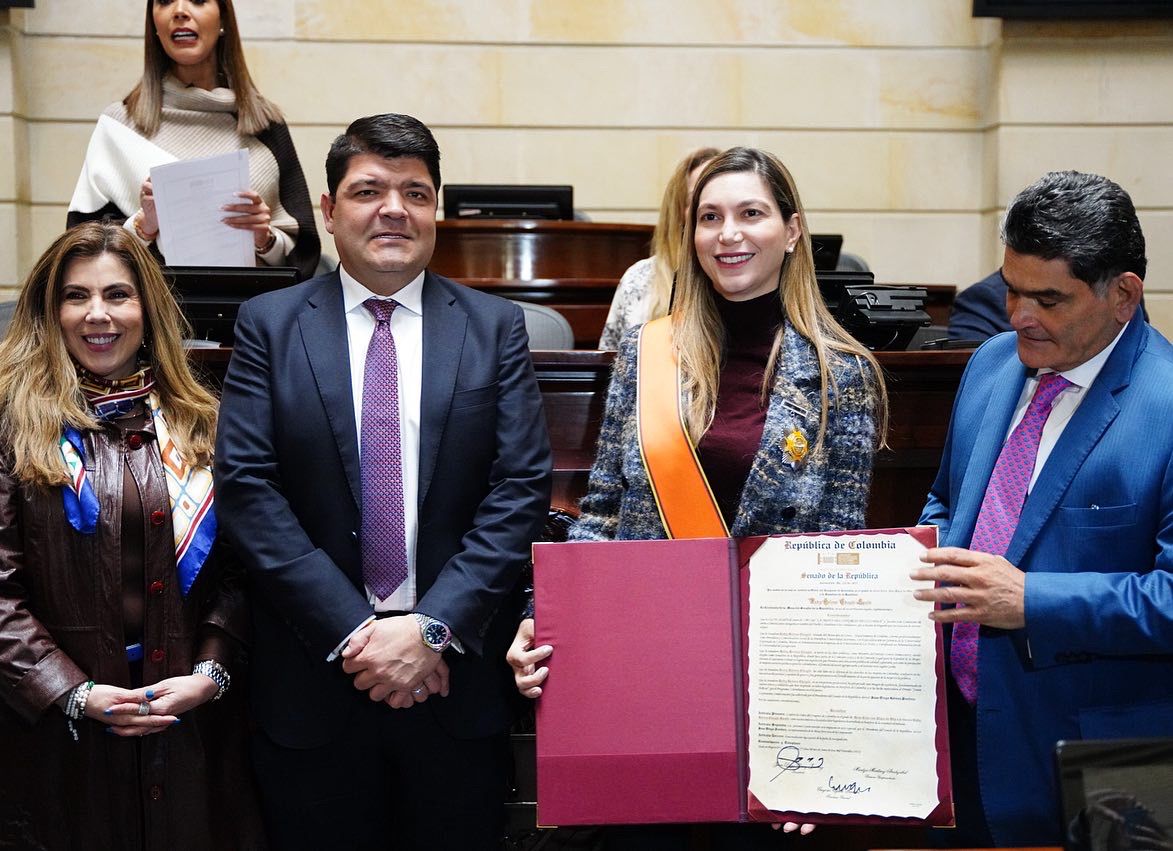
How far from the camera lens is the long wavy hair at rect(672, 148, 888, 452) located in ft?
6.70

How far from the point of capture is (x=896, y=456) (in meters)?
2.58

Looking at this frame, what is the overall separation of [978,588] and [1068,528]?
176 mm

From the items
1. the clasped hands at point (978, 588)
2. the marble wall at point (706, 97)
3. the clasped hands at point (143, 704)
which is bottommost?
the clasped hands at point (143, 704)

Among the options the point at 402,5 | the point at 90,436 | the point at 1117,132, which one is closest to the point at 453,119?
the point at 402,5

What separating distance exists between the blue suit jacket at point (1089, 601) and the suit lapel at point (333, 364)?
3.45 feet

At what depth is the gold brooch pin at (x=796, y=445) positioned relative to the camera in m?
1.96

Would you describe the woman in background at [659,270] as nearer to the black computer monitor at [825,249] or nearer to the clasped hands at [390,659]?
the black computer monitor at [825,249]

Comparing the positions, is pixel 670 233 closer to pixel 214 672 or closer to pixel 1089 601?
pixel 214 672

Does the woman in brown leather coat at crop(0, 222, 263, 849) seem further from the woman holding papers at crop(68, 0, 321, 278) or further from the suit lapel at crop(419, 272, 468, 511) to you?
the woman holding papers at crop(68, 0, 321, 278)

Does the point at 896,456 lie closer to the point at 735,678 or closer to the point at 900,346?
the point at 900,346

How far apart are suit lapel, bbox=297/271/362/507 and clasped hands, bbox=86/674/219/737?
46cm

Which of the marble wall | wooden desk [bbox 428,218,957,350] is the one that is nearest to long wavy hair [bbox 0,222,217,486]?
wooden desk [bbox 428,218,957,350]

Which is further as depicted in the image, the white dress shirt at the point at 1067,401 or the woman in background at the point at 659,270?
the woman in background at the point at 659,270

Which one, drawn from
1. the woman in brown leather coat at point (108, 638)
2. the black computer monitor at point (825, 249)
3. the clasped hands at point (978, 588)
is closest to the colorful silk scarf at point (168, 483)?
the woman in brown leather coat at point (108, 638)
